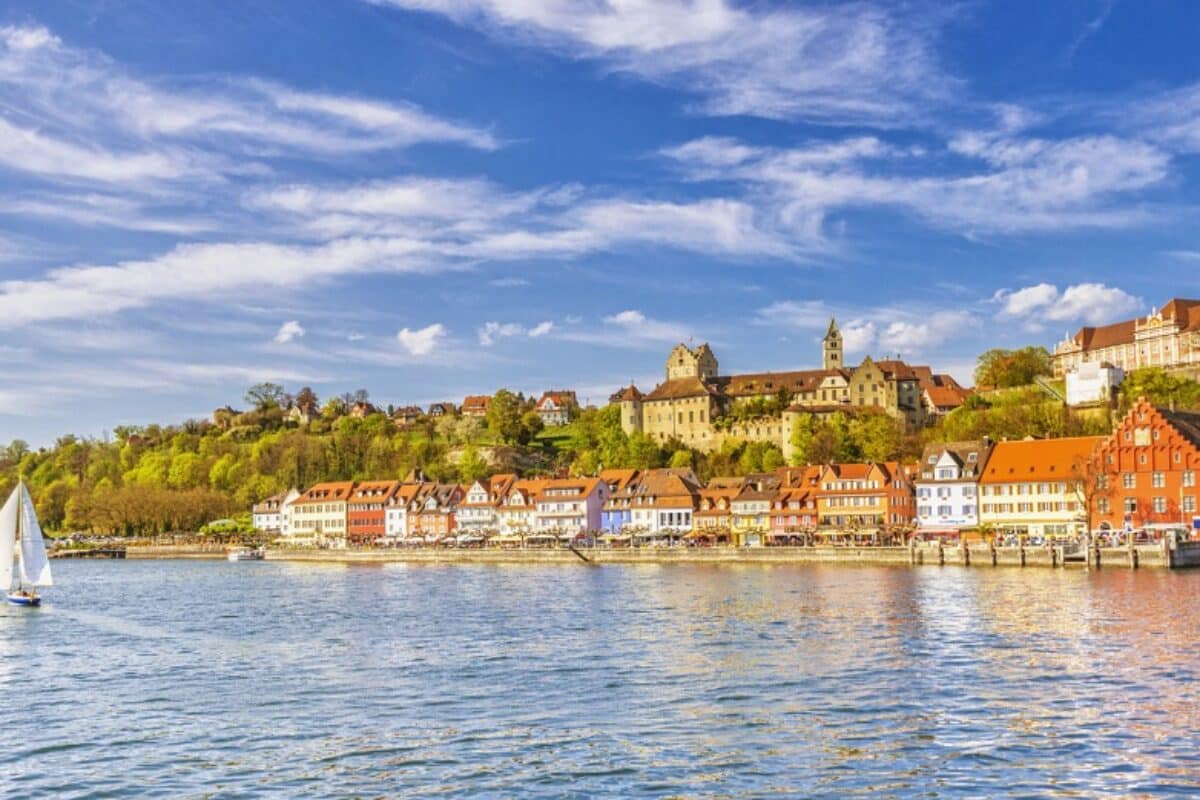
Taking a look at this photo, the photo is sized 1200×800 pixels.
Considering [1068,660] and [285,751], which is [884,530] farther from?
[285,751]

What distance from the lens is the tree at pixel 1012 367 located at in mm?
148875

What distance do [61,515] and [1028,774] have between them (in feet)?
641

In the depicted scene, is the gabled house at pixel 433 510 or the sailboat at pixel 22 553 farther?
the gabled house at pixel 433 510

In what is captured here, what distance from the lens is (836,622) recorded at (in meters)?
49.3

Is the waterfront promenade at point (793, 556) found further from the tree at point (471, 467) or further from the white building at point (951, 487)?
the tree at point (471, 467)

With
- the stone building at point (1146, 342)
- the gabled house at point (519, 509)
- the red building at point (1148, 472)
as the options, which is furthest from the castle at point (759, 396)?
the red building at point (1148, 472)

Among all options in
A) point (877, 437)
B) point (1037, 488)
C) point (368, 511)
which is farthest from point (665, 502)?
point (368, 511)

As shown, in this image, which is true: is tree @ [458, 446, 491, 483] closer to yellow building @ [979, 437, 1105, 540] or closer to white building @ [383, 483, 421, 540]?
white building @ [383, 483, 421, 540]

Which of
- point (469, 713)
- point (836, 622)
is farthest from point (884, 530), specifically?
point (469, 713)

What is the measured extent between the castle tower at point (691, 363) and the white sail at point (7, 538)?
388 ft

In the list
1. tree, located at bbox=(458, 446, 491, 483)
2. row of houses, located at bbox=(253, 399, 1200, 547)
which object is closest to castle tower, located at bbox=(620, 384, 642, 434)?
tree, located at bbox=(458, 446, 491, 483)

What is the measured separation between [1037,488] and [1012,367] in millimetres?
54141

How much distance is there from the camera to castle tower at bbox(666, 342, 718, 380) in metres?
179

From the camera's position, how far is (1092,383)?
12962cm
